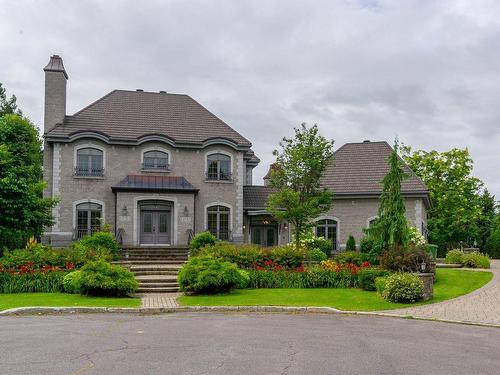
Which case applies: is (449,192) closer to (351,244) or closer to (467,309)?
(351,244)

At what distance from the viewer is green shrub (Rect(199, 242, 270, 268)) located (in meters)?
21.8

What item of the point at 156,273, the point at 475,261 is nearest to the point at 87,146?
the point at 156,273

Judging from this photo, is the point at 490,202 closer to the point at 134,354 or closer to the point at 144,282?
the point at 144,282

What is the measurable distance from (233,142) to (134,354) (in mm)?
22969

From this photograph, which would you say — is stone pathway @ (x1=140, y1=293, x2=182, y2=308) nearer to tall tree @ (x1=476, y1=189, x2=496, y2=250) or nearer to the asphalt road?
the asphalt road

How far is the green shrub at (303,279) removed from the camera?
2031 cm

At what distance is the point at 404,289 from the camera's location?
1669 cm

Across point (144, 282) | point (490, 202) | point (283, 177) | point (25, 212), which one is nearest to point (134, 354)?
point (144, 282)

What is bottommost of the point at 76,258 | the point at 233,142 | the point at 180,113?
the point at 76,258

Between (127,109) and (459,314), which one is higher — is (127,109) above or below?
above

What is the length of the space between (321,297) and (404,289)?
254 cm

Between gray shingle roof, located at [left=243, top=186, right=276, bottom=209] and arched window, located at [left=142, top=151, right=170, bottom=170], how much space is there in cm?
525

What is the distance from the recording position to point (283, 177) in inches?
1004

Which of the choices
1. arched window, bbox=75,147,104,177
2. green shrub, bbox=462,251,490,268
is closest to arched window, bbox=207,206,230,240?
arched window, bbox=75,147,104,177
